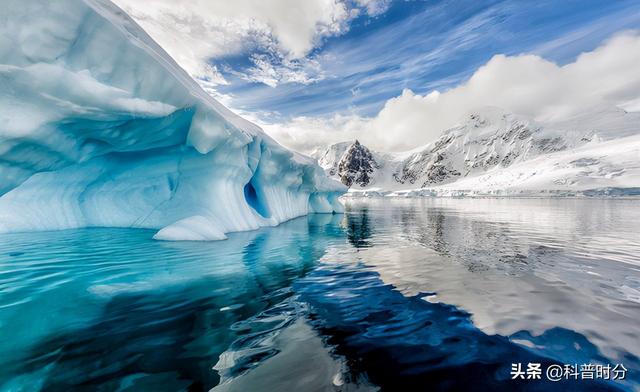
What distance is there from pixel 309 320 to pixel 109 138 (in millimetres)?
9323

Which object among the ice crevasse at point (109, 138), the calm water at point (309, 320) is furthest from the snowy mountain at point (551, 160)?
the ice crevasse at point (109, 138)

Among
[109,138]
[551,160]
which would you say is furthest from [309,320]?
[551,160]

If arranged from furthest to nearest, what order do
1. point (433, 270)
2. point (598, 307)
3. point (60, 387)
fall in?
1. point (433, 270)
2. point (598, 307)
3. point (60, 387)

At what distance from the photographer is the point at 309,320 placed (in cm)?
384

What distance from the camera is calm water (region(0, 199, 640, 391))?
8.58ft

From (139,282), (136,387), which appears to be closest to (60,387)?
(136,387)

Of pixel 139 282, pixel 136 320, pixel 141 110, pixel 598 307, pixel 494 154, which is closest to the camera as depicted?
pixel 136 320

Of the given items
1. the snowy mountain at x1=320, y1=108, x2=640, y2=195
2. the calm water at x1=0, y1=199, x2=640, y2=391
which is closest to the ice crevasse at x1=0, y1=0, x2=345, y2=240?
the calm water at x1=0, y1=199, x2=640, y2=391

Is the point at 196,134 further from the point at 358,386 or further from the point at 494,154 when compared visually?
the point at 494,154

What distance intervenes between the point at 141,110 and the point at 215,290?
6193 millimetres

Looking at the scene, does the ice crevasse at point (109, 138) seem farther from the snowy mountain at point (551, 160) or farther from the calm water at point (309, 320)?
the snowy mountain at point (551, 160)

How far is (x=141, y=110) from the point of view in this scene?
26.5ft

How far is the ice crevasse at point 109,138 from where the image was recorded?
5914mm

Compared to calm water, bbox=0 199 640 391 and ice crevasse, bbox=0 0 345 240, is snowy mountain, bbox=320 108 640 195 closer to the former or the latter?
calm water, bbox=0 199 640 391
